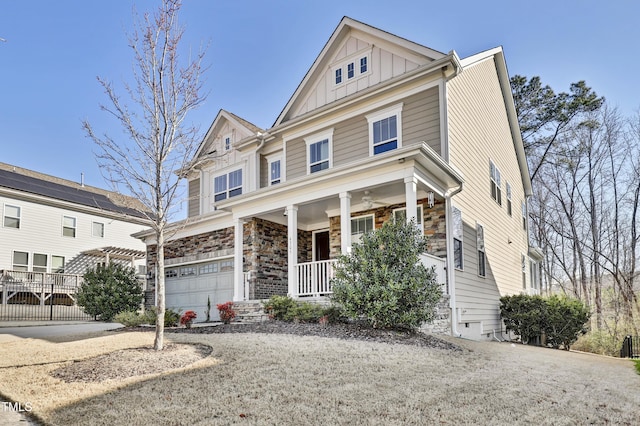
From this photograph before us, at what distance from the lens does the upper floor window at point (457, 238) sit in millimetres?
10648

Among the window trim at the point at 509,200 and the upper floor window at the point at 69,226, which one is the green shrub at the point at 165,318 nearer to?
the window trim at the point at 509,200

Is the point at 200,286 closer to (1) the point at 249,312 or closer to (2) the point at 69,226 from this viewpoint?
(1) the point at 249,312

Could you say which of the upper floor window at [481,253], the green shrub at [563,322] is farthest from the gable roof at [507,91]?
the green shrub at [563,322]

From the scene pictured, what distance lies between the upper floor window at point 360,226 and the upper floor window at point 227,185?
16.6 feet

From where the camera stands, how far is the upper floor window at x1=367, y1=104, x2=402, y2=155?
11656 mm

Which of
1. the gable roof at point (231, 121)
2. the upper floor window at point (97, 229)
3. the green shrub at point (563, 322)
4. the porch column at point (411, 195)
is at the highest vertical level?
the gable roof at point (231, 121)

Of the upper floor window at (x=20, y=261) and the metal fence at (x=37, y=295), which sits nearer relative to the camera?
the metal fence at (x=37, y=295)

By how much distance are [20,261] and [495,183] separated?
20.5 m

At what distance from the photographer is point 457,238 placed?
10898 millimetres

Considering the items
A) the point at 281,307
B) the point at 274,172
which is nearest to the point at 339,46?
the point at 274,172

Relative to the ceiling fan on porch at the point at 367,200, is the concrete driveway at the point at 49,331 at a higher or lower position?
lower

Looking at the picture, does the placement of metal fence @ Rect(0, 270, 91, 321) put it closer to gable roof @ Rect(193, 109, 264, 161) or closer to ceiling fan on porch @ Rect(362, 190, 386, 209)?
gable roof @ Rect(193, 109, 264, 161)

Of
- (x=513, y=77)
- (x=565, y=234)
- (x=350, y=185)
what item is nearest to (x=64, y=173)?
(x=350, y=185)

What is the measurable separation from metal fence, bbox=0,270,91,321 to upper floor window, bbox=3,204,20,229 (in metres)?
2.36
